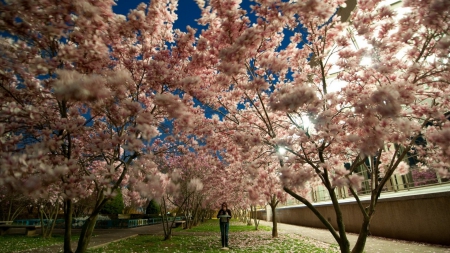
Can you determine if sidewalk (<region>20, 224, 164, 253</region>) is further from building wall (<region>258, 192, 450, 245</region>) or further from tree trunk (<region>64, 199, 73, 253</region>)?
building wall (<region>258, 192, 450, 245</region>)

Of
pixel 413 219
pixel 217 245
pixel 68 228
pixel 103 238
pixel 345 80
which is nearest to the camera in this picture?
pixel 345 80

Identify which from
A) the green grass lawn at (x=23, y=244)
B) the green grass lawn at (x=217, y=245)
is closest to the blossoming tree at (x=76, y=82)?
the green grass lawn at (x=217, y=245)

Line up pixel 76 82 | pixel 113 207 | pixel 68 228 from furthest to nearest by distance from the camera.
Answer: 1. pixel 113 207
2. pixel 68 228
3. pixel 76 82

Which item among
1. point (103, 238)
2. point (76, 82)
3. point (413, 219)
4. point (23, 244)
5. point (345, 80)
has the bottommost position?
point (103, 238)

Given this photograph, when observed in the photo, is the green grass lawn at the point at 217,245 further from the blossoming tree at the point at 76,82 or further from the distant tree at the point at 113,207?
the distant tree at the point at 113,207

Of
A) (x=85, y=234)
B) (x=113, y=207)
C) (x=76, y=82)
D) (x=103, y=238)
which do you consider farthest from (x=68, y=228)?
(x=113, y=207)

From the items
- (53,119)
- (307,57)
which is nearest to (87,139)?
(53,119)

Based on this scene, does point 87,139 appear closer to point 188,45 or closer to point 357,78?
point 188,45

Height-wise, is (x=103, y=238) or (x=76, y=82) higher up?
A: (x=76, y=82)

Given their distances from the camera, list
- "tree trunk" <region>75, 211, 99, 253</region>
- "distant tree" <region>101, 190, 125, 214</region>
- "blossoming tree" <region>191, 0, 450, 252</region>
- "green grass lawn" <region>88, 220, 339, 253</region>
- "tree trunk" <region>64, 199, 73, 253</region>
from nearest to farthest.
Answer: "blossoming tree" <region>191, 0, 450, 252</region>, "tree trunk" <region>75, 211, 99, 253</region>, "tree trunk" <region>64, 199, 73, 253</region>, "green grass lawn" <region>88, 220, 339, 253</region>, "distant tree" <region>101, 190, 125, 214</region>

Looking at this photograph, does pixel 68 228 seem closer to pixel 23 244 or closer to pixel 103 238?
pixel 23 244

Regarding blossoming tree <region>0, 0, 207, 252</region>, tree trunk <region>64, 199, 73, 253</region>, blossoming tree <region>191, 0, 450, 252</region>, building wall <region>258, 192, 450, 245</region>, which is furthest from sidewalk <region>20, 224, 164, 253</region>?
building wall <region>258, 192, 450, 245</region>

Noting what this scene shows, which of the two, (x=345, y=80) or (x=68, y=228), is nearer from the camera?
(x=345, y=80)

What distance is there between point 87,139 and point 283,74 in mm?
6619
